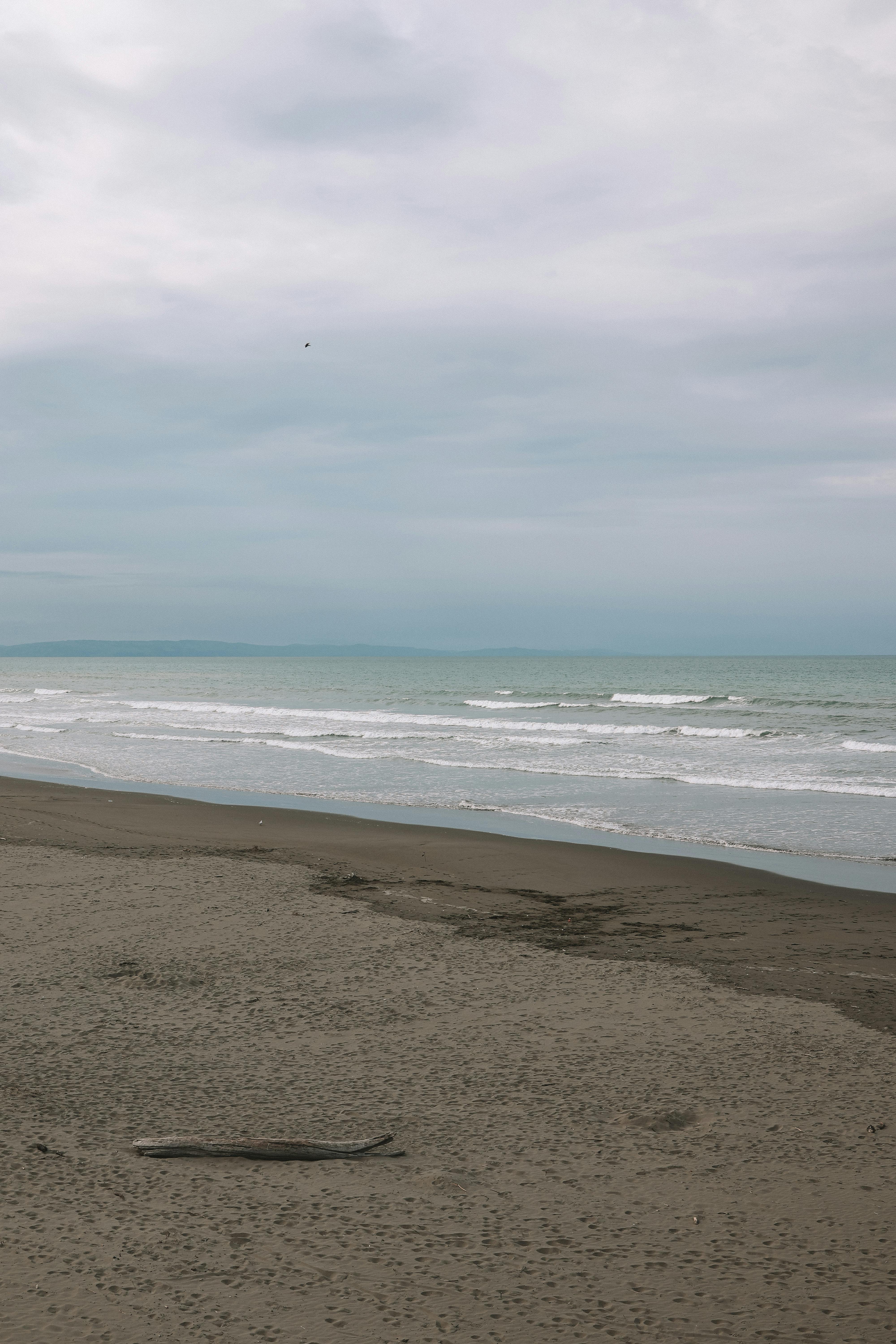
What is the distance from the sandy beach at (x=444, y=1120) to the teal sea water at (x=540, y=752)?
21.1ft

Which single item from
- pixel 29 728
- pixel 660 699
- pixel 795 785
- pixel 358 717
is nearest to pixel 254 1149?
pixel 795 785

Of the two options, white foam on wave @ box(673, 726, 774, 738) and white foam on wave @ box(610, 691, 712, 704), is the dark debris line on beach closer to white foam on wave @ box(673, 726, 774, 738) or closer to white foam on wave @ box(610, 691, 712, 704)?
white foam on wave @ box(673, 726, 774, 738)

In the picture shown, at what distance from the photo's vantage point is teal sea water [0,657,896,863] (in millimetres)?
14562

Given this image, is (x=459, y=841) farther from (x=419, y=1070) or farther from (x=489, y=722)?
(x=489, y=722)

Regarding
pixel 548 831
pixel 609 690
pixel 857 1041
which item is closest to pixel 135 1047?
pixel 857 1041

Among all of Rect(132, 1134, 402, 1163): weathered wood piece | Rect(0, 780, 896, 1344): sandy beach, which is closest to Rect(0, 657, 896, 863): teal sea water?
Rect(0, 780, 896, 1344): sandy beach

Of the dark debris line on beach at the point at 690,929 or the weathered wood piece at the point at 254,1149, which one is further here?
the dark debris line on beach at the point at 690,929

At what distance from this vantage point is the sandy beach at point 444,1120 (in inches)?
111

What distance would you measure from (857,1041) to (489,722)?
29331 mm

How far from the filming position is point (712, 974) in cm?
634

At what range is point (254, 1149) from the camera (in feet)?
11.8

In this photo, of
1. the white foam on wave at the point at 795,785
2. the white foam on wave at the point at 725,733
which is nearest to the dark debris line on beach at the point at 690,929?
the white foam on wave at the point at 795,785

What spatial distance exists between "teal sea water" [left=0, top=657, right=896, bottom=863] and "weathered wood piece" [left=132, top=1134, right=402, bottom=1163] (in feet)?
30.0

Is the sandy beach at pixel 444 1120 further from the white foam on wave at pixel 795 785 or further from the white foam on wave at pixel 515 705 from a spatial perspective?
the white foam on wave at pixel 515 705
